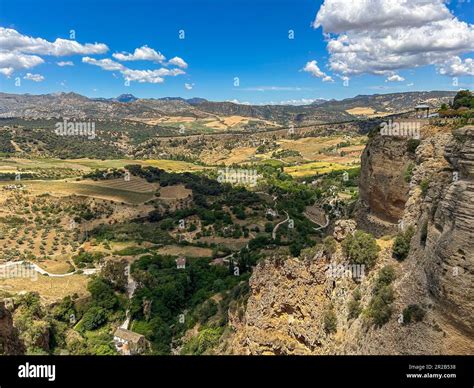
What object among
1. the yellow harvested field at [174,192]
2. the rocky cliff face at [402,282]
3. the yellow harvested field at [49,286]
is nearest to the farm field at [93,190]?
the yellow harvested field at [174,192]

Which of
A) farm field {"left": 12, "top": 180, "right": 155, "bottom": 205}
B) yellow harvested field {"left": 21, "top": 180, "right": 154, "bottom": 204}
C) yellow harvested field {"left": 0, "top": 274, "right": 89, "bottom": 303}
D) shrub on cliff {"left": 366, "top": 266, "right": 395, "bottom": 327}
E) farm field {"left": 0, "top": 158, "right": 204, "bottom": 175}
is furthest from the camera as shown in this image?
farm field {"left": 0, "top": 158, "right": 204, "bottom": 175}

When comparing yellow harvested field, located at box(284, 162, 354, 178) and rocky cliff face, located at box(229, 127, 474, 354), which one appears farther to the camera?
yellow harvested field, located at box(284, 162, 354, 178)

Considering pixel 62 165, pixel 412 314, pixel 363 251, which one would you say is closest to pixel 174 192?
pixel 62 165

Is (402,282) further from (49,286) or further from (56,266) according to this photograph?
(56,266)

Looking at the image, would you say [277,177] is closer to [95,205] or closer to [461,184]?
[95,205]

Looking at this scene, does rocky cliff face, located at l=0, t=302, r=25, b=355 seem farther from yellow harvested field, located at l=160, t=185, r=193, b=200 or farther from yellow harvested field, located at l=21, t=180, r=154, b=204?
yellow harvested field, located at l=160, t=185, r=193, b=200

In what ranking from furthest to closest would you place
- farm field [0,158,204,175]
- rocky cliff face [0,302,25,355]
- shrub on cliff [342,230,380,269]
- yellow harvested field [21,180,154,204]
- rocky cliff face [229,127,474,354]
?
farm field [0,158,204,175] → yellow harvested field [21,180,154,204] → rocky cliff face [0,302,25,355] → shrub on cliff [342,230,380,269] → rocky cliff face [229,127,474,354]

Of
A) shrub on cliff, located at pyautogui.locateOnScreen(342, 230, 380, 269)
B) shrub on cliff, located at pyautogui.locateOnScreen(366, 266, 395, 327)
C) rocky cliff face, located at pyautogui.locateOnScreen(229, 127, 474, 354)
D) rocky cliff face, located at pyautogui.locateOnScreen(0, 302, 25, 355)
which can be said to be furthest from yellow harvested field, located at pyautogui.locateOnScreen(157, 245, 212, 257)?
shrub on cliff, located at pyautogui.locateOnScreen(366, 266, 395, 327)

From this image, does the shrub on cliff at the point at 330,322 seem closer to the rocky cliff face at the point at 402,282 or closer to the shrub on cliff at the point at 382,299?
the rocky cliff face at the point at 402,282
